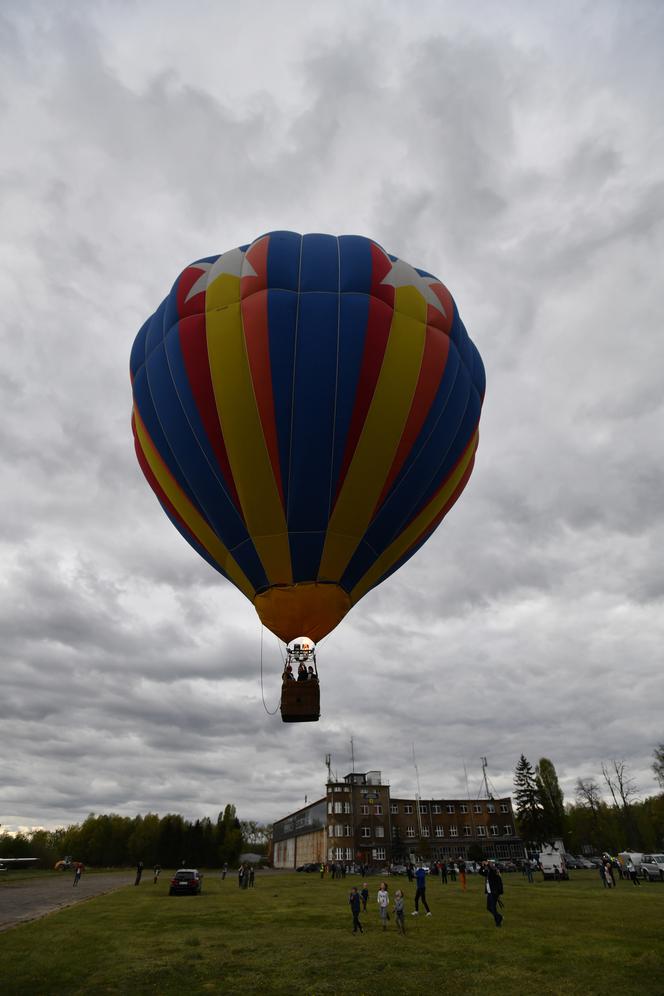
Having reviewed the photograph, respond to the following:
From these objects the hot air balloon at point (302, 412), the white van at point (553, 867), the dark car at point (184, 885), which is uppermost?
the hot air balloon at point (302, 412)

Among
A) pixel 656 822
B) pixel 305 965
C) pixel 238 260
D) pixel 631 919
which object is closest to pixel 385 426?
pixel 238 260

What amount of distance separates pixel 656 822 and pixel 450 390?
80.8m

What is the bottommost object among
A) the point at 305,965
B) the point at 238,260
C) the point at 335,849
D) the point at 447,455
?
the point at 305,965

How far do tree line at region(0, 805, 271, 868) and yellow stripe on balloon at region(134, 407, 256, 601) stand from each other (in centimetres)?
5349

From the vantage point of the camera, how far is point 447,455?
50.7 feet

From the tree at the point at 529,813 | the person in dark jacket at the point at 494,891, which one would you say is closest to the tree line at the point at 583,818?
the tree at the point at 529,813

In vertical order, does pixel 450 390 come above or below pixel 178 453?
above

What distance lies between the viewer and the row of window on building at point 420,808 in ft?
220

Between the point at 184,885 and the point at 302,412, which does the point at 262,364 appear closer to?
the point at 302,412

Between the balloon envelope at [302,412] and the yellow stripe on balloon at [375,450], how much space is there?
0.03 meters

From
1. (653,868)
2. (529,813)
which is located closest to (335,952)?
(653,868)

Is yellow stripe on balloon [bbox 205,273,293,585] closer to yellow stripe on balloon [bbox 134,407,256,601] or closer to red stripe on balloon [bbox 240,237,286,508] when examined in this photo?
red stripe on balloon [bbox 240,237,286,508]

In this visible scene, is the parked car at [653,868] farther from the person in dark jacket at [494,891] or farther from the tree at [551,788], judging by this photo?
the tree at [551,788]

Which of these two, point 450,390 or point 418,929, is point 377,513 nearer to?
point 450,390
